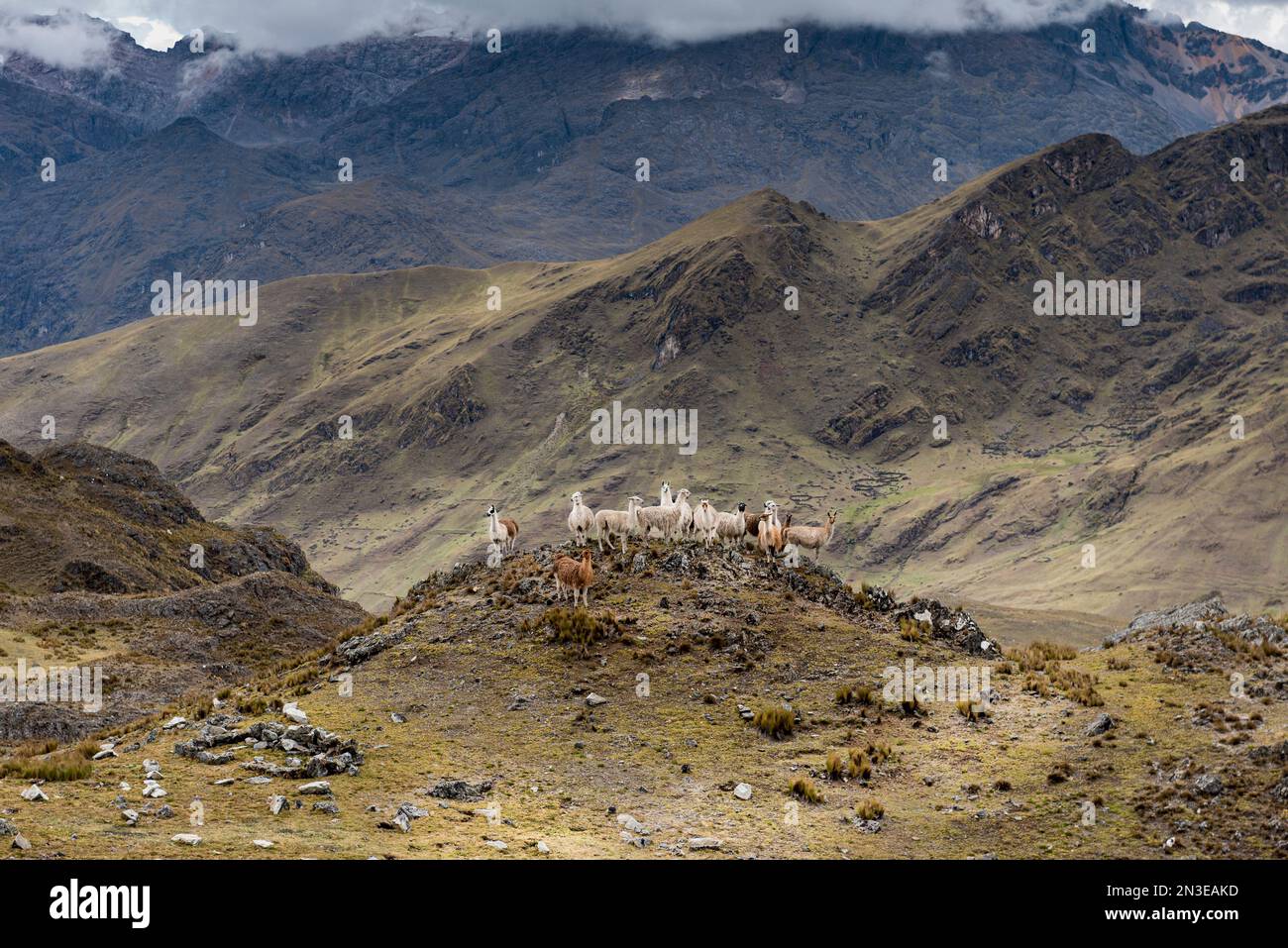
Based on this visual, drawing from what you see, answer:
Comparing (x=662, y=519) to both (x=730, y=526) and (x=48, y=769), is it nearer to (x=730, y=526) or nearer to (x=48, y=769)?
(x=730, y=526)

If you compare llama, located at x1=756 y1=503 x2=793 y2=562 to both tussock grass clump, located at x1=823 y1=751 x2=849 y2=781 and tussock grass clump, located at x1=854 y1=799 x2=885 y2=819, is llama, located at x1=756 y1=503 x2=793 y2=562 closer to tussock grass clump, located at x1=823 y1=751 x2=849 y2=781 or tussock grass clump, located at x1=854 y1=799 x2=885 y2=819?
tussock grass clump, located at x1=823 y1=751 x2=849 y2=781

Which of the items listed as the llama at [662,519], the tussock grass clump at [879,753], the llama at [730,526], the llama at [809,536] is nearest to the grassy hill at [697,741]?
the tussock grass clump at [879,753]

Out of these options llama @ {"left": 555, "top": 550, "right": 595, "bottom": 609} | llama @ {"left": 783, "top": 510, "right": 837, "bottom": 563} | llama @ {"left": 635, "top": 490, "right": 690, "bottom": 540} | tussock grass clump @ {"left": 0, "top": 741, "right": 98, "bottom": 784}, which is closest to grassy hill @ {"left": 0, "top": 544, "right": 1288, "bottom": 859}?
tussock grass clump @ {"left": 0, "top": 741, "right": 98, "bottom": 784}

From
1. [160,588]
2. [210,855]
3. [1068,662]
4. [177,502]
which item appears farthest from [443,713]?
[177,502]

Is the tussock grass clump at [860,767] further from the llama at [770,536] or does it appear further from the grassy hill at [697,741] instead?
the llama at [770,536]

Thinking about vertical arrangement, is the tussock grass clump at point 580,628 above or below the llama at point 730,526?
below

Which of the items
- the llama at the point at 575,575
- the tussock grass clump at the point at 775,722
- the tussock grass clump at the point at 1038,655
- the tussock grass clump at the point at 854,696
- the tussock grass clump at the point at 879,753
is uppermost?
the llama at the point at 575,575
